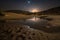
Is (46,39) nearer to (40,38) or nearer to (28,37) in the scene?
(40,38)

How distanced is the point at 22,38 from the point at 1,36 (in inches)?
43.6

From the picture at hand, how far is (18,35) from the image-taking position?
22.1 ft

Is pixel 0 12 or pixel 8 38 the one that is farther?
pixel 0 12

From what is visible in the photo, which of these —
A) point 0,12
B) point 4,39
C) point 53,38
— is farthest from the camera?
point 0,12

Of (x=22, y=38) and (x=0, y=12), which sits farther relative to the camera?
(x=0, y=12)

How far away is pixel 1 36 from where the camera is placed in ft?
21.6

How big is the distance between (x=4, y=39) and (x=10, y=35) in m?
0.64

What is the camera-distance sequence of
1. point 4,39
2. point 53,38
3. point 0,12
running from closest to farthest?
point 4,39, point 53,38, point 0,12

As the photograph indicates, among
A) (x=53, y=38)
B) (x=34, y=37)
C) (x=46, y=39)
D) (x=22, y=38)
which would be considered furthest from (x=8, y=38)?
(x=53, y=38)

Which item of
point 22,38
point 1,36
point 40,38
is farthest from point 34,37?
point 1,36

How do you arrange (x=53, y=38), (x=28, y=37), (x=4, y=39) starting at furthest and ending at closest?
1. (x=53, y=38)
2. (x=28, y=37)
3. (x=4, y=39)

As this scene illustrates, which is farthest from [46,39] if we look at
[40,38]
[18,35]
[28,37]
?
[18,35]

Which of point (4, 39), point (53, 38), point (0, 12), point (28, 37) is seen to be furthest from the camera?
point (0, 12)

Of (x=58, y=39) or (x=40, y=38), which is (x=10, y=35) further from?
(x=58, y=39)
